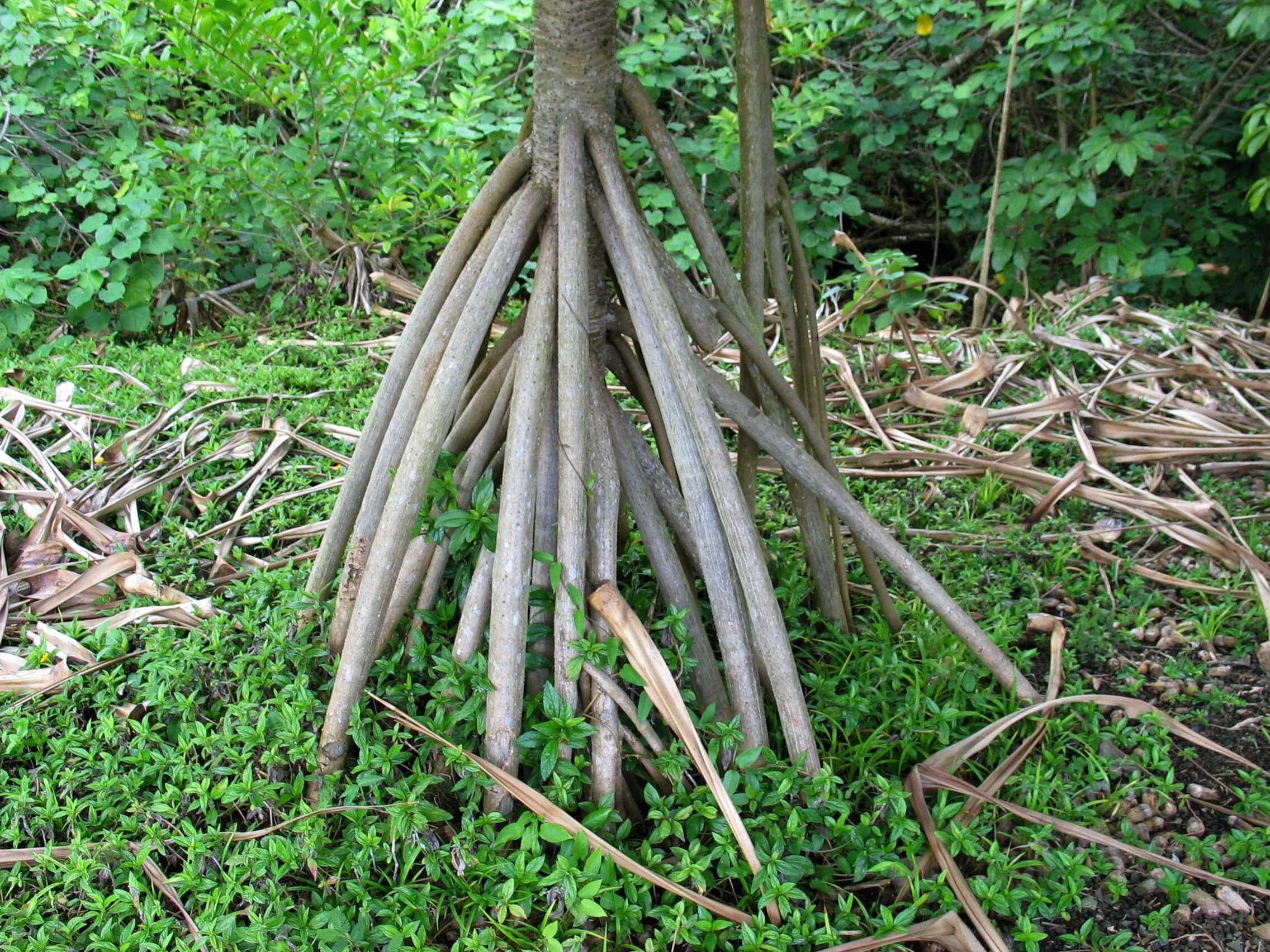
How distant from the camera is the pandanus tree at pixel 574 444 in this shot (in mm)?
1855

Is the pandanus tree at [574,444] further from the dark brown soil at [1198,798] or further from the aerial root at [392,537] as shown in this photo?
the dark brown soil at [1198,798]

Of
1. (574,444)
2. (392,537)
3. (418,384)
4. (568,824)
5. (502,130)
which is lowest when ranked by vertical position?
(568,824)

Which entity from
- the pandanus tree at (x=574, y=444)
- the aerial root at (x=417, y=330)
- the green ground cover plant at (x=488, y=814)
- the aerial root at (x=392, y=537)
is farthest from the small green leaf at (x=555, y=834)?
the aerial root at (x=417, y=330)

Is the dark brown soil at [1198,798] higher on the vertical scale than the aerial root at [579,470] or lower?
lower

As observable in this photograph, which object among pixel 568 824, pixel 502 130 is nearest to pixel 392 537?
pixel 568 824

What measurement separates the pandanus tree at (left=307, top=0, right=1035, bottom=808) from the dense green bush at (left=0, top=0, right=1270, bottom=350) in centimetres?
Answer: 205

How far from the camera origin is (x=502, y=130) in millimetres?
4566

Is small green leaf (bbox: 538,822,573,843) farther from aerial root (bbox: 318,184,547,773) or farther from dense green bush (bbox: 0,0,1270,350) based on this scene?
dense green bush (bbox: 0,0,1270,350)

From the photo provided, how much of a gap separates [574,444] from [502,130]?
315cm

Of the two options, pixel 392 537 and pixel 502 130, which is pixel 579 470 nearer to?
pixel 392 537

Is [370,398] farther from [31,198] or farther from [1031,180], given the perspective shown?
[1031,180]

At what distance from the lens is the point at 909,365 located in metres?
3.90

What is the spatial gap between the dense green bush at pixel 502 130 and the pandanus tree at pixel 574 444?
6.74ft

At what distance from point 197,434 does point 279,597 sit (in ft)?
3.45
